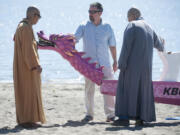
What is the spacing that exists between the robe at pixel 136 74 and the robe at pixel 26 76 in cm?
138

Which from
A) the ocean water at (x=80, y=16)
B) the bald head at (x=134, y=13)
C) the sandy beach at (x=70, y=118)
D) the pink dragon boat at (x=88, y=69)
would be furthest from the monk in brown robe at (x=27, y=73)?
the ocean water at (x=80, y=16)

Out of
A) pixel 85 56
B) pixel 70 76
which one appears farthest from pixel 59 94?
pixel 70 76

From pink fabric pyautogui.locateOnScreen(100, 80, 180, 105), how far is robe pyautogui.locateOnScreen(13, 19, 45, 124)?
4.57 ft

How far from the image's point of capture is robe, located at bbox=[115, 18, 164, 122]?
645cm

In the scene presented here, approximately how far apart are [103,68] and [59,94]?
14.4 feet

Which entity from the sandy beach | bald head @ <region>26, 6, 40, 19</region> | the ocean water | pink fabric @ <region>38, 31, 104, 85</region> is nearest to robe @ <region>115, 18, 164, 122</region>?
the sandy beach

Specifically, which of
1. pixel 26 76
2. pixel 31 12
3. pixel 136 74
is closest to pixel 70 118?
pixel 26 76

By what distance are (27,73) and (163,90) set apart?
2.54 m

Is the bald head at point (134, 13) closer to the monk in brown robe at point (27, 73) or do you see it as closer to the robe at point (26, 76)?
the monk in brown robe at point (27, 73)

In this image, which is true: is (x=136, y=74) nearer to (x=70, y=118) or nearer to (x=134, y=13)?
(x=134, y=13)

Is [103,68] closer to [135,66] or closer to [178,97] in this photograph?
[135,66]

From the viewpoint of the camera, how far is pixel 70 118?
8.05 meters

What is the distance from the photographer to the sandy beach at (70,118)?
242 inches

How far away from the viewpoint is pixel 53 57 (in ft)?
107
